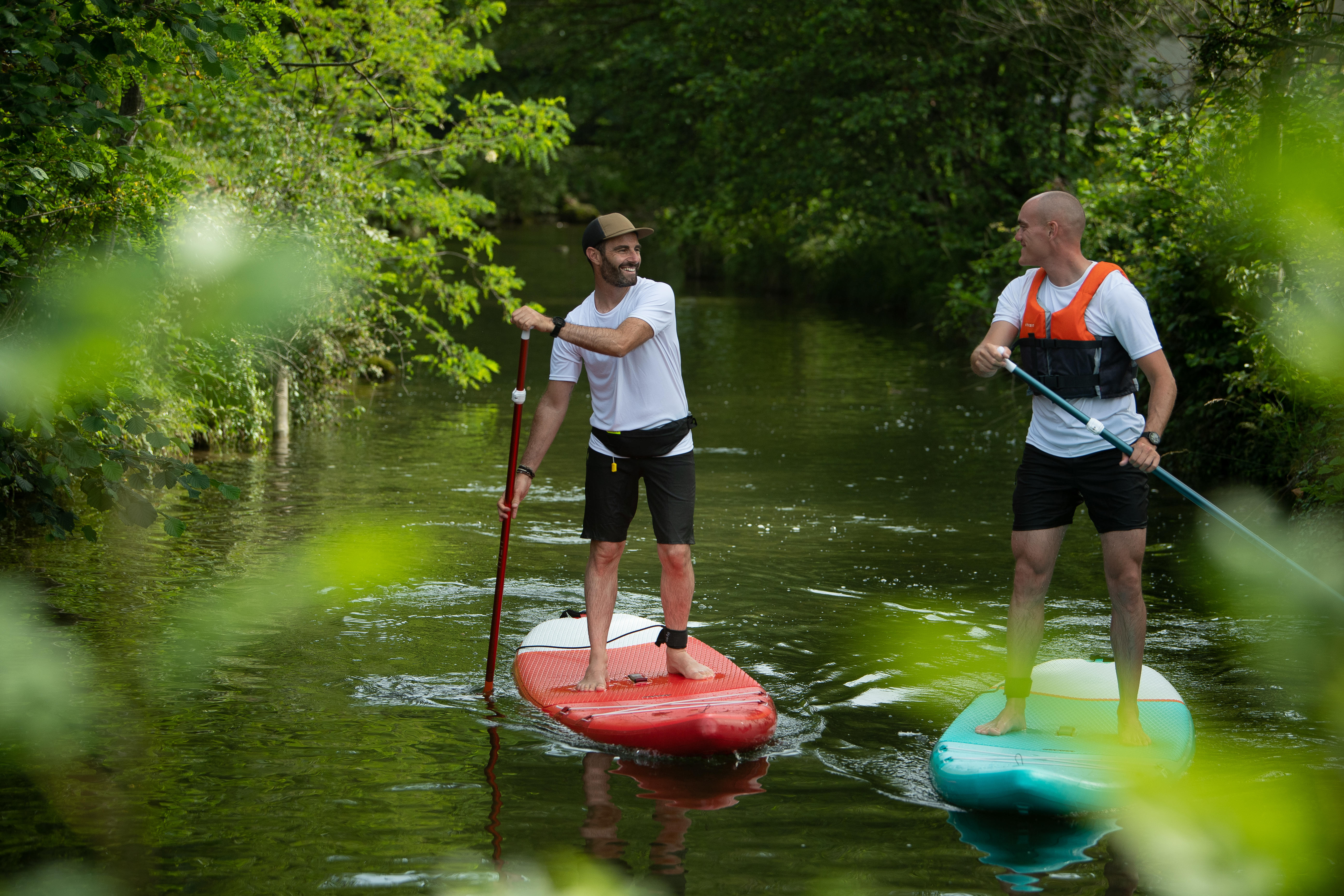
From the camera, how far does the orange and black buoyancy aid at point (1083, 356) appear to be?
4770 mm

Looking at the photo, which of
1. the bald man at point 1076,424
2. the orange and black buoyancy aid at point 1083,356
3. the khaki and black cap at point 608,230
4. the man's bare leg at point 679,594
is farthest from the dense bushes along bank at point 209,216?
the orange and black buoyancy aid at point 1083,356

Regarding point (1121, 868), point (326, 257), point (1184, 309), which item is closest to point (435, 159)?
point (326, 257)

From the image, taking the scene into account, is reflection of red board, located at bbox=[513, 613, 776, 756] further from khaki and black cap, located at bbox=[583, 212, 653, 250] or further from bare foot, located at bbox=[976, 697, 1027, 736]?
khaki and black cap, located at bbox=[583, 212, 653, 250]

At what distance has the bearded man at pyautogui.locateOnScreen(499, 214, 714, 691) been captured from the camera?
214 inches

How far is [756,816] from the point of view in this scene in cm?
459

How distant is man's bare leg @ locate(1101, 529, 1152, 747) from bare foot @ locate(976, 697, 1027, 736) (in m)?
0.33

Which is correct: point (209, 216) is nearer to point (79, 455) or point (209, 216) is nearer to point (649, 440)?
point (79, 455)

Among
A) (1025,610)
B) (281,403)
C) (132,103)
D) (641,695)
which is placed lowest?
(641,695)

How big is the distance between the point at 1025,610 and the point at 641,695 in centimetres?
153

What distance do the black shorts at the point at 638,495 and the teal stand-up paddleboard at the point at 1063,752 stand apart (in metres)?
1.32

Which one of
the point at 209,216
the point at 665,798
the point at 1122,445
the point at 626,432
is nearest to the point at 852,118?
the point at 209,216

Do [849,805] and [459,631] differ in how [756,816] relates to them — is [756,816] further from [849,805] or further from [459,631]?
[459,631]

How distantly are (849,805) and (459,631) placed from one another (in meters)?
2.77

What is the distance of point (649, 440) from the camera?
18.1 ft
